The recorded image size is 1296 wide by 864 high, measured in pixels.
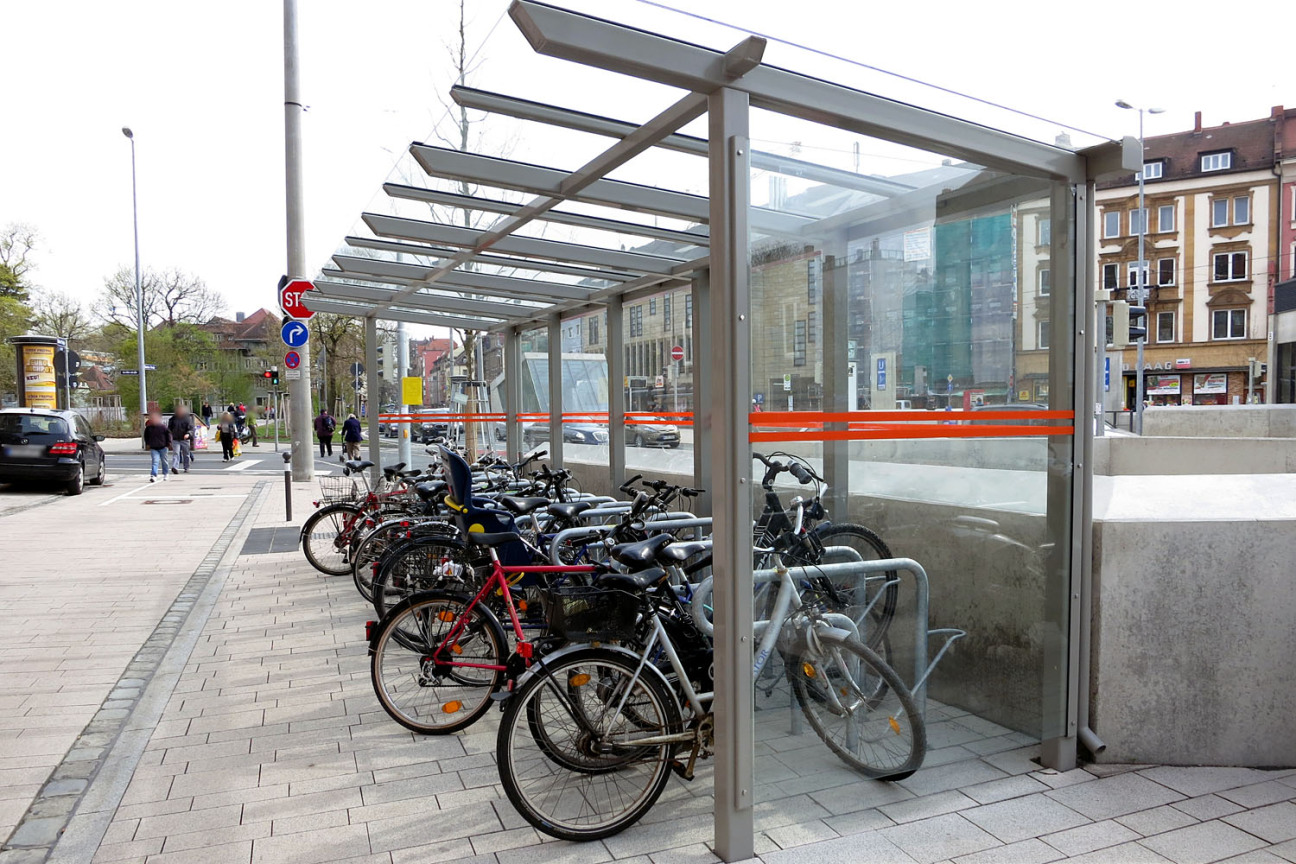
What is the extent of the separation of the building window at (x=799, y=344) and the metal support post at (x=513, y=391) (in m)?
6.89

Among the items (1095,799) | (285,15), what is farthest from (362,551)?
(285,15)

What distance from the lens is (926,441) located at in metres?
3.75

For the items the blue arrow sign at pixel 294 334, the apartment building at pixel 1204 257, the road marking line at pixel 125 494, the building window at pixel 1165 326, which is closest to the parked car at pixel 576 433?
the blue arrow sign at pixel 294 334

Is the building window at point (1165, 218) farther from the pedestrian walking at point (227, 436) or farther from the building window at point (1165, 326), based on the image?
the pedestrian walking at point (227, 436)

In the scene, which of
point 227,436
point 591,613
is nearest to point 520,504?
point 591,613

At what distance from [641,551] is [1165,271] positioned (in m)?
50.1

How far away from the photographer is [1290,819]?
10.8ft

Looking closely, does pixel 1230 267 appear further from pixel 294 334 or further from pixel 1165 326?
pixel 294 334

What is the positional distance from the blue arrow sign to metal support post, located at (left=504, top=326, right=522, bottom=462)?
320 centimetres

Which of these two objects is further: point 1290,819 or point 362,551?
point 362,551

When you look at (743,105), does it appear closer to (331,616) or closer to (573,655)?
(573,655)

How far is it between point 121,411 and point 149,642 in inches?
1672

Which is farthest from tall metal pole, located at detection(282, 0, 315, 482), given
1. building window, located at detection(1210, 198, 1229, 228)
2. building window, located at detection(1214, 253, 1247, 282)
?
building window, located at detection(1210, 198, 1229, 228)

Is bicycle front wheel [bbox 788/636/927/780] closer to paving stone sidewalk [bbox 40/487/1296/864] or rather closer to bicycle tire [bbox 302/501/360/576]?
paving stone sidewalk [bbox 40/487/1296/864]
